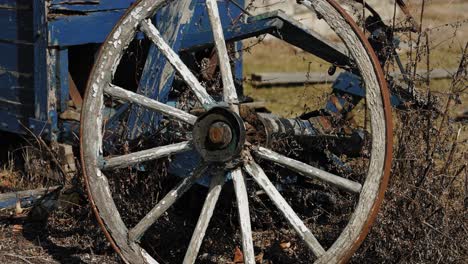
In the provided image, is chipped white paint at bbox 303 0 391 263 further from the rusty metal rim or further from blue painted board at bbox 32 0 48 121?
blue painted board at bbox 32 0 48 121

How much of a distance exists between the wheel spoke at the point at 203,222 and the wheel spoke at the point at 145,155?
0.65ft

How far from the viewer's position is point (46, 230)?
505cm

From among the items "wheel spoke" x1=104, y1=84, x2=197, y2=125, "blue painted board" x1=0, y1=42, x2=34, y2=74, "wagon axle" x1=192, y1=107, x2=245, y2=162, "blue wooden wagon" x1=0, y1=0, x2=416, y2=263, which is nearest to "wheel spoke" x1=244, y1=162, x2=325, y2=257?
"blue wooden wagon" x1=0, y1=0, x2=416, y2=263

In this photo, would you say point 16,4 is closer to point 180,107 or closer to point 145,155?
point 180,107

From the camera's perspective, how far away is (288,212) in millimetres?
3791

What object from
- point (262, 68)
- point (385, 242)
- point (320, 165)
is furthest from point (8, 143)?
point (262, 68)

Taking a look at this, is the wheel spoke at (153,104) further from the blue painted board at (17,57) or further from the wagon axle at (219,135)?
the blue painted board at (17,57)

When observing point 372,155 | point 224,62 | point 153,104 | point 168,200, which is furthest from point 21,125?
point 372,155

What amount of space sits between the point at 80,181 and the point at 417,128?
1.94m

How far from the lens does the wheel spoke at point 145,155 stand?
4.01 meters

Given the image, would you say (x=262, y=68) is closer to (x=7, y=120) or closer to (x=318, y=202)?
(x=7, y=120)

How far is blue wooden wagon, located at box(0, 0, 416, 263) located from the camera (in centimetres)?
372

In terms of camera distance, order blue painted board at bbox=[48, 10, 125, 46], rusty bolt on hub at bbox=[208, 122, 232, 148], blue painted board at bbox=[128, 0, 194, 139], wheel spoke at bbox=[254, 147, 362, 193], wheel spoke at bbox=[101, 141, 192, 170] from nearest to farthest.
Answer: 1. wheel spoke at bbox=[254, 147, 362, 193]
2. rusty bolt on hub at bbox=[208, 122, 232, 148]
3. wheel spoke at bbox=[101, 141, 192, 170]
4. blue painted board at bbox=[128, 0, 194, 139]
5. blue painted board at bbox=[48, 10, 125, 46]

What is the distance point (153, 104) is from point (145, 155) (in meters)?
0.24
